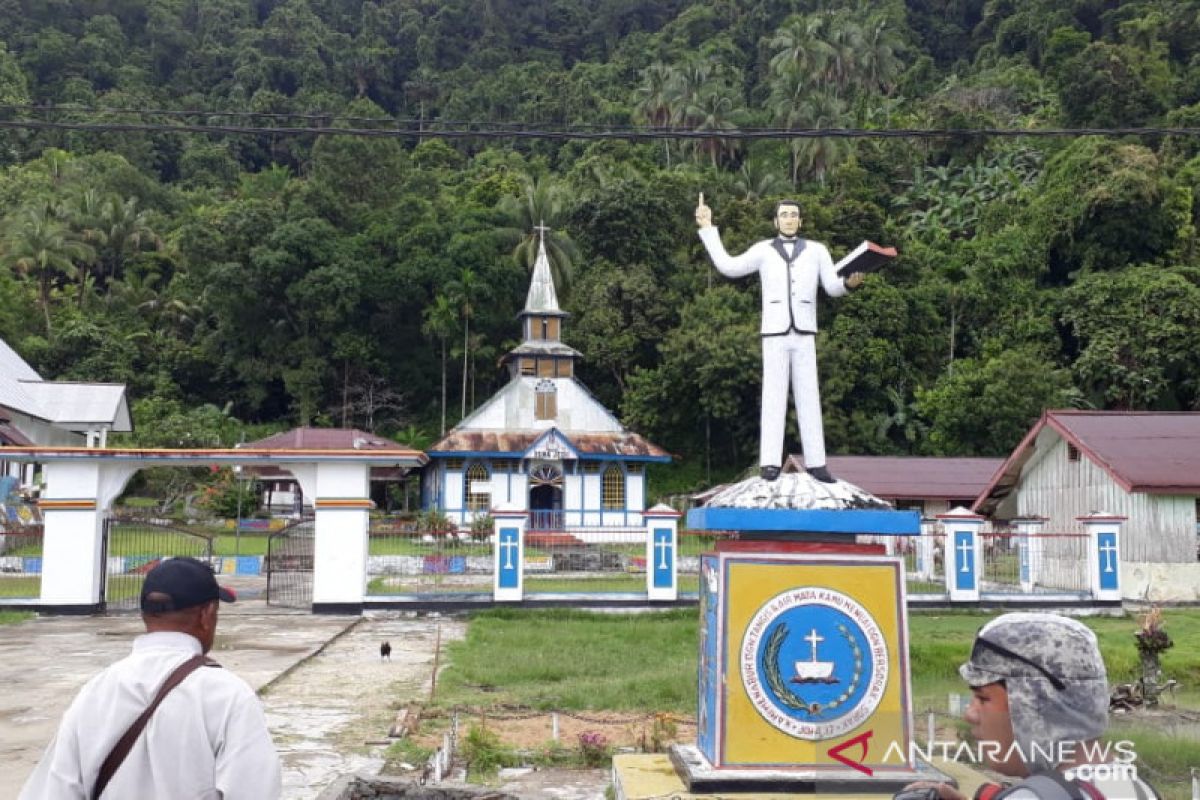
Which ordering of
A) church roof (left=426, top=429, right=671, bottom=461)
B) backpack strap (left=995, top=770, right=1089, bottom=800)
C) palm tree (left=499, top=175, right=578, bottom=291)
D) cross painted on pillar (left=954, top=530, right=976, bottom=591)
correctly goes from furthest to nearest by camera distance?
palm tree (left=499, top=175, right=578, bottom=291)
church roof (left=426, top=429, right=671, bottom=461)
cross painted on pillar (left=954, top=530, right=976, bottom=591)
backpack strap (left=995, top=770, right=1089, bottom=800)

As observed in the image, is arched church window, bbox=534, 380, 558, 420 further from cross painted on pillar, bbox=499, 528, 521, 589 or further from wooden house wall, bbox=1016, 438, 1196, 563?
cross painted on pillar, bbox=499, 528, 521, 589

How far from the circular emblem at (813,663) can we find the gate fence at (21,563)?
15.9 metres

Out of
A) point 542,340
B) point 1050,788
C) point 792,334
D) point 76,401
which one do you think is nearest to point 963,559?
point 792,334

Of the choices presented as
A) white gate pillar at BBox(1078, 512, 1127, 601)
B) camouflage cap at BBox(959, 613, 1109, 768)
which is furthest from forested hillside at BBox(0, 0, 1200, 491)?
camouflage cap at BBox(959, 613, 1109, 768)

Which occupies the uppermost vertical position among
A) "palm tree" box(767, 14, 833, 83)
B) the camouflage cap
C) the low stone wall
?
"palm tree" box(767, 14, 833, 83)

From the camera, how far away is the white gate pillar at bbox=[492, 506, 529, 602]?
18562 millimetres

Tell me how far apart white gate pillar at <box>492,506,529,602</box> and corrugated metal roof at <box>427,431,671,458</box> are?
1987 cm

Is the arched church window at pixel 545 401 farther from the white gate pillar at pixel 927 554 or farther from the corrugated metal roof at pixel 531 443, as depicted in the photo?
the white gate pillar at pixel 927 554

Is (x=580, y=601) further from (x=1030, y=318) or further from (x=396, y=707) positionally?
(x=1030, y=318)

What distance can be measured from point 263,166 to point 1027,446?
62.4 m

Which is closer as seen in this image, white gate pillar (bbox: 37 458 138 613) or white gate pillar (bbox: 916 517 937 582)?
white gate pillar (bbox: 37 458 138 613)

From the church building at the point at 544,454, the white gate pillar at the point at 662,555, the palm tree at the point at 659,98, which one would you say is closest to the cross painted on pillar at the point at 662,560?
the white gate pillar at the point at 662,555

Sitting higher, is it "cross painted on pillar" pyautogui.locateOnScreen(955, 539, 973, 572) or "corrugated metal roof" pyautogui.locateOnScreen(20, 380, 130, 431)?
"corrugated metal roof" pyautogui.locateOnScreen(20, 380, 130, 431)

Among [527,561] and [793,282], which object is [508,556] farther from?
[793,282]
